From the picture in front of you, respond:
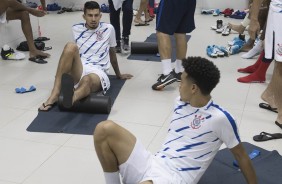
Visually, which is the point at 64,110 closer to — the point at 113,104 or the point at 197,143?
the point at 113,104

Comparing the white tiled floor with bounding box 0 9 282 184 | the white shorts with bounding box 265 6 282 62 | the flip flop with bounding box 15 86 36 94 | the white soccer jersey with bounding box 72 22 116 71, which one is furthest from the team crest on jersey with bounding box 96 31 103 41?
the white shorts with bounding box 265 6 282 62

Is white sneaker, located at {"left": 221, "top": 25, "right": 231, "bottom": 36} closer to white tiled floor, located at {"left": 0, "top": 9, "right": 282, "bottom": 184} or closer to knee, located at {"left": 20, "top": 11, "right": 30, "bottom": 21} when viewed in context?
white tiled floor, located at {"left": 0, "top": 9, "right": 282, "bottom": 184}

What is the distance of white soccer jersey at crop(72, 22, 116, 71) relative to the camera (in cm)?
328

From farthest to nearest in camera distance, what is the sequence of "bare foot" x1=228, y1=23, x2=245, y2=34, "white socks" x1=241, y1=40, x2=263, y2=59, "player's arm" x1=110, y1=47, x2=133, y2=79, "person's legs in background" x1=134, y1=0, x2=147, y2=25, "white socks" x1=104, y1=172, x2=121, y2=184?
1. "person's legs in background" x1=134, y1=0, x2=147, y2=25
2. "bare foot" x1=228, y1=23, x2=245, y2=34
3. "white socks" x1=241, y1=40, x2=263, y2=59
4. "player's arm" x1=110, y1=47, x2=133, y2=79
5. "white socks" x1=104, y1=172, x2=121, y2=184

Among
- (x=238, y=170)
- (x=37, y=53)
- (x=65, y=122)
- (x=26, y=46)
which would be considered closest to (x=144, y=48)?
(x=37, y=53)

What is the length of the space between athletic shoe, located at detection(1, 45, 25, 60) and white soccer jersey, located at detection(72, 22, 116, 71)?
134 cm

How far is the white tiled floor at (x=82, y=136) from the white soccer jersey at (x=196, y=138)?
613mm

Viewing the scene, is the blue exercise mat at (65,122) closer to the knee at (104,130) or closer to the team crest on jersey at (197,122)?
the knee at (104,130)

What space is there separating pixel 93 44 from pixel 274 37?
1422mm

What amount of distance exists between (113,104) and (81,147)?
2.35 ft

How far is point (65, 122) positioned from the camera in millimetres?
2852

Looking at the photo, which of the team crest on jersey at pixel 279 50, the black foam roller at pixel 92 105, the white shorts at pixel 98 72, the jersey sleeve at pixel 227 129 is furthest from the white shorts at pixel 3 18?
the jersey sleeve at pixel 227 129

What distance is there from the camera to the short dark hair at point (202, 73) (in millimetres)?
1664

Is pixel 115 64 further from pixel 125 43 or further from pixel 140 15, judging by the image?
pixel 140 15
